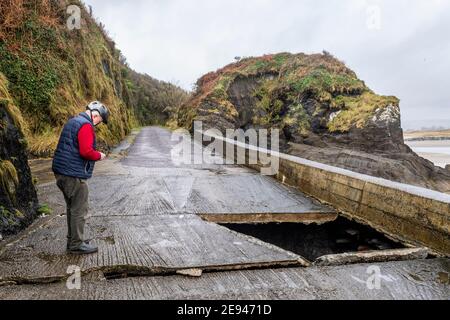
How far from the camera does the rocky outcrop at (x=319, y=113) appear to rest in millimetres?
18500

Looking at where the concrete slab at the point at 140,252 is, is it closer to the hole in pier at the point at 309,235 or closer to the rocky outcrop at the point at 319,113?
the hole in pier at the point at 309,235

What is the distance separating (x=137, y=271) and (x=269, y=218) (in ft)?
9.40

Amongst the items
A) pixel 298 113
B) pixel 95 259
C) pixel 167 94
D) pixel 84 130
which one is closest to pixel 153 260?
pixel 95 259

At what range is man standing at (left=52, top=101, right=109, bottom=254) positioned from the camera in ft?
11.8

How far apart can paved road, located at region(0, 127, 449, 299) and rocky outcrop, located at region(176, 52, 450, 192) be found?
42.6ft

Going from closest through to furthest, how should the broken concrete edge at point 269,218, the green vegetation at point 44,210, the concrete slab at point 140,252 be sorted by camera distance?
the concrete slab at point 140,252
the green vegetation at point 44,210
the broken concrete edge at point 269,218

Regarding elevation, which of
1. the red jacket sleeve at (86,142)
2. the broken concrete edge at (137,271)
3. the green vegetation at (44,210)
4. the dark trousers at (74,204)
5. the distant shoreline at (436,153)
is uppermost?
the red jacket sleeve at (86,142)

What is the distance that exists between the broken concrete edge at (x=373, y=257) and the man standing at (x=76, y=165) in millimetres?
2541

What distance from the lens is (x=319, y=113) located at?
22.9 meters

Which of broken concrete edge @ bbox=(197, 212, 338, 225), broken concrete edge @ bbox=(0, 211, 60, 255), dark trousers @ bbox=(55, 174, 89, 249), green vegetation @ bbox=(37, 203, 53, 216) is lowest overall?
broken concrete edge @ bbox=(197, 212, 338, 225)

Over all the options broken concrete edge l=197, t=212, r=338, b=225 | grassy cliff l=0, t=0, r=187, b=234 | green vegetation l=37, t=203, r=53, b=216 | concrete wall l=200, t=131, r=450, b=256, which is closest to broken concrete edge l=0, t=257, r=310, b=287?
grassy cliff l=0, t=0, r=187, b=234

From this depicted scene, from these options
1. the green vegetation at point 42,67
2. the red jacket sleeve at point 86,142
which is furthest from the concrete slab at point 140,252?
the green vegetation at point 42,67

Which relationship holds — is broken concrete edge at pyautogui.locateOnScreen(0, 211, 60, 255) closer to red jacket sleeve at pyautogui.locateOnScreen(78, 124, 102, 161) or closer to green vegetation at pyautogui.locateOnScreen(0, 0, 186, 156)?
red jacket sleeve at pyautogui.locateOnScreen(78, 124, 102, 161)

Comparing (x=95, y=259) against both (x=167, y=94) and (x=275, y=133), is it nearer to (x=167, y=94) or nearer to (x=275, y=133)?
(x=275, y=133)
